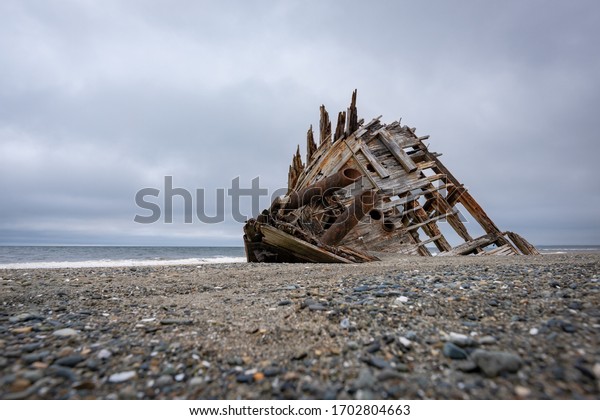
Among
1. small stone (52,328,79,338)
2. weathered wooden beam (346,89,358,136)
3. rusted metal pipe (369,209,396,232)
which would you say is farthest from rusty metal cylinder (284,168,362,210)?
small stone (52,328,79,338)

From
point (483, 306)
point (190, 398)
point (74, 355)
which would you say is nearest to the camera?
point (190, 398)

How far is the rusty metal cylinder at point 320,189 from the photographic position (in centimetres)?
758

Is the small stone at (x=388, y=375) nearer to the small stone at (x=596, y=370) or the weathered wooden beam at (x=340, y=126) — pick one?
the small stone at (x=596, y=370)

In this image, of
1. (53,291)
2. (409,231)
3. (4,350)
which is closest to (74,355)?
(4,350)

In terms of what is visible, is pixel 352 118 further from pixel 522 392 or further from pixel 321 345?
pixel 522 392

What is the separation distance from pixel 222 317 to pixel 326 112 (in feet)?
32.5

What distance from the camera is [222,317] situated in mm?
2248

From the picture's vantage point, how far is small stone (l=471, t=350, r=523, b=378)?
1268 millimetres

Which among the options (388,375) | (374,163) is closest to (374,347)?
(388,375)

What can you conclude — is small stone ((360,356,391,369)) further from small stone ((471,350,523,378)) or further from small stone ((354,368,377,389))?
small stone ((471,350,523,378))

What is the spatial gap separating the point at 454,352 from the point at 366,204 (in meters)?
5.71

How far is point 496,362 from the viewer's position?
1305mm

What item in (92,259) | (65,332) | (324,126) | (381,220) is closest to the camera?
(65,332)

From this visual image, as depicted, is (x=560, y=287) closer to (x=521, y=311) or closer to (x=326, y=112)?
(x=521, y=311)
